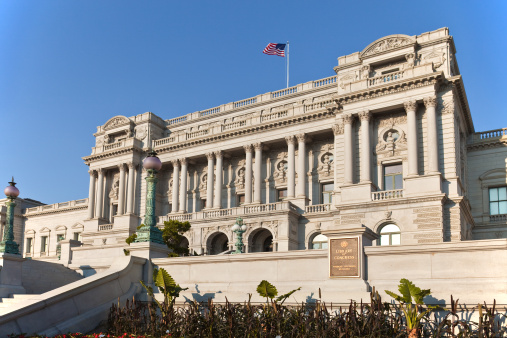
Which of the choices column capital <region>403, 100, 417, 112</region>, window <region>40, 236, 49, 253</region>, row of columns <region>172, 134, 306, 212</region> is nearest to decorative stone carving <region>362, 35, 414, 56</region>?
column capital <region>403, 100, 417, 112</region>

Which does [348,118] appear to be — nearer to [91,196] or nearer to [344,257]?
[344,257]

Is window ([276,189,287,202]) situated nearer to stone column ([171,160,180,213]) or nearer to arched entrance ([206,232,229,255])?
arched entrance ([206,232,229,255])

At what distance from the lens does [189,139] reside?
165 ft

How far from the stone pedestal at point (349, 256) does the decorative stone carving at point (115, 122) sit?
4439cm

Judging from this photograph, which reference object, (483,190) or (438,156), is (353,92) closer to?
(438,156)

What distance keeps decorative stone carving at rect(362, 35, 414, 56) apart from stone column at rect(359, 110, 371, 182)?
5.40m

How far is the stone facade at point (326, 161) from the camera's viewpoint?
3578 centimetres

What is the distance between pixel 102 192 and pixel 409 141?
3358 centimetres

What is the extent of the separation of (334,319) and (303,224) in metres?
29.9

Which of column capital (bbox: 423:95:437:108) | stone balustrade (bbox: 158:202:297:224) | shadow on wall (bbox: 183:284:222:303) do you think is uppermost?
column capital (bbox: 423:95:437:108)

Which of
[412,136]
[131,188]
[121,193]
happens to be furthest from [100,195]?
[412,136]

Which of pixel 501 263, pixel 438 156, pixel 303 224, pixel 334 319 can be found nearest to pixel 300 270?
pixel 334 319

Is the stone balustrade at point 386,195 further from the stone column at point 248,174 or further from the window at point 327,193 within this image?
the stone column at point 248,174

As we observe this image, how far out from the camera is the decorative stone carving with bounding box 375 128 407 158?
125ft
